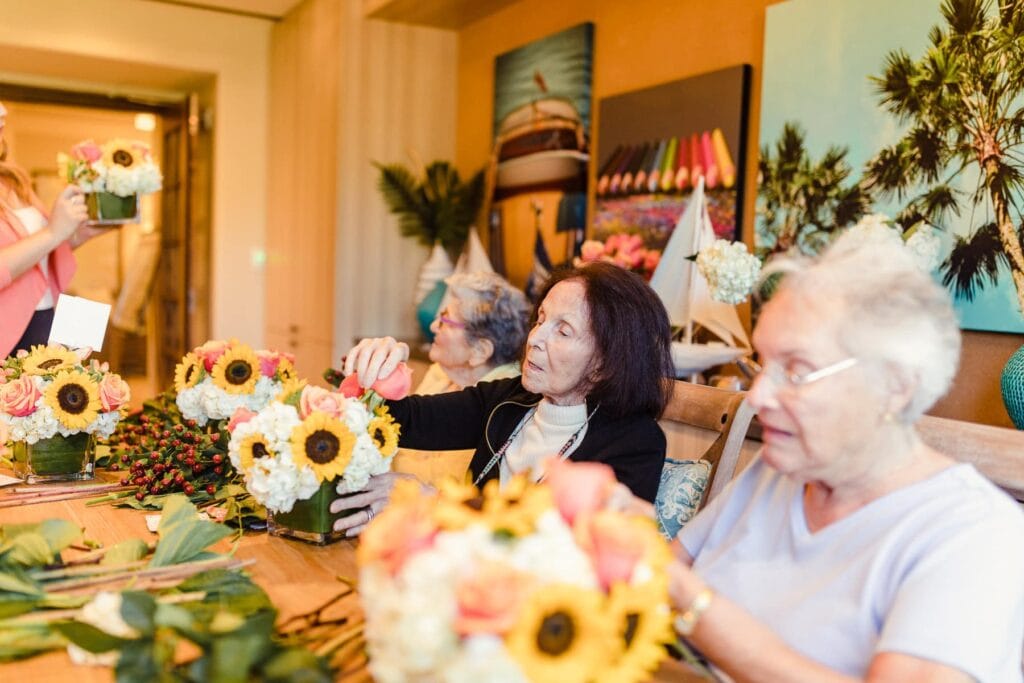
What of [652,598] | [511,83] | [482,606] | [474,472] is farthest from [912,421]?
[511,83]

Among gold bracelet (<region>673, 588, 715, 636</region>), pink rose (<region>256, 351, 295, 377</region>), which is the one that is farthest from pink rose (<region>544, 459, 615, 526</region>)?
pink rose (<region>256, 351, 295, 377</region>)

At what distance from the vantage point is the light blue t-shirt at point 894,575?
0.99 meters

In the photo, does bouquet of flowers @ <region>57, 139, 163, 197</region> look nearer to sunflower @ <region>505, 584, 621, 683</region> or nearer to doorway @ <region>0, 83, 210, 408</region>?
sunflower @ <region>505, 584, 621, 683</region>

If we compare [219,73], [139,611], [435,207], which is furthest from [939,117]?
[219,73]

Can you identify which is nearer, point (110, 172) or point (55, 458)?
point (55, 458)

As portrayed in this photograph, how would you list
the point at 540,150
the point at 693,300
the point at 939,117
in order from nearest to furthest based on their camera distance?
the point at 939,117
the point at 693,300
the point at 540,150

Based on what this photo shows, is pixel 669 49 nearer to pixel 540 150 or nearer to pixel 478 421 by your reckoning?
pixel 540 150

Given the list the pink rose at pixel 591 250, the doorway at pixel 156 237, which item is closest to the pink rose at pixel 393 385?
the pink rose at pixel 591 250

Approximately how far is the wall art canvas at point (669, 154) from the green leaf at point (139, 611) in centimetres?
256

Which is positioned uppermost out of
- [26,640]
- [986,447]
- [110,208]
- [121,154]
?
[121,154]

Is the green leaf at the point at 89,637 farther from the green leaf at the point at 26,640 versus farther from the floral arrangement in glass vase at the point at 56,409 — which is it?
the floral arrangement in glass vase at the point at 56,409

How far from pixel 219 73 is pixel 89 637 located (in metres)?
5.38

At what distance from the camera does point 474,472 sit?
2053 millimetres

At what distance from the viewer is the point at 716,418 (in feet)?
5.95
